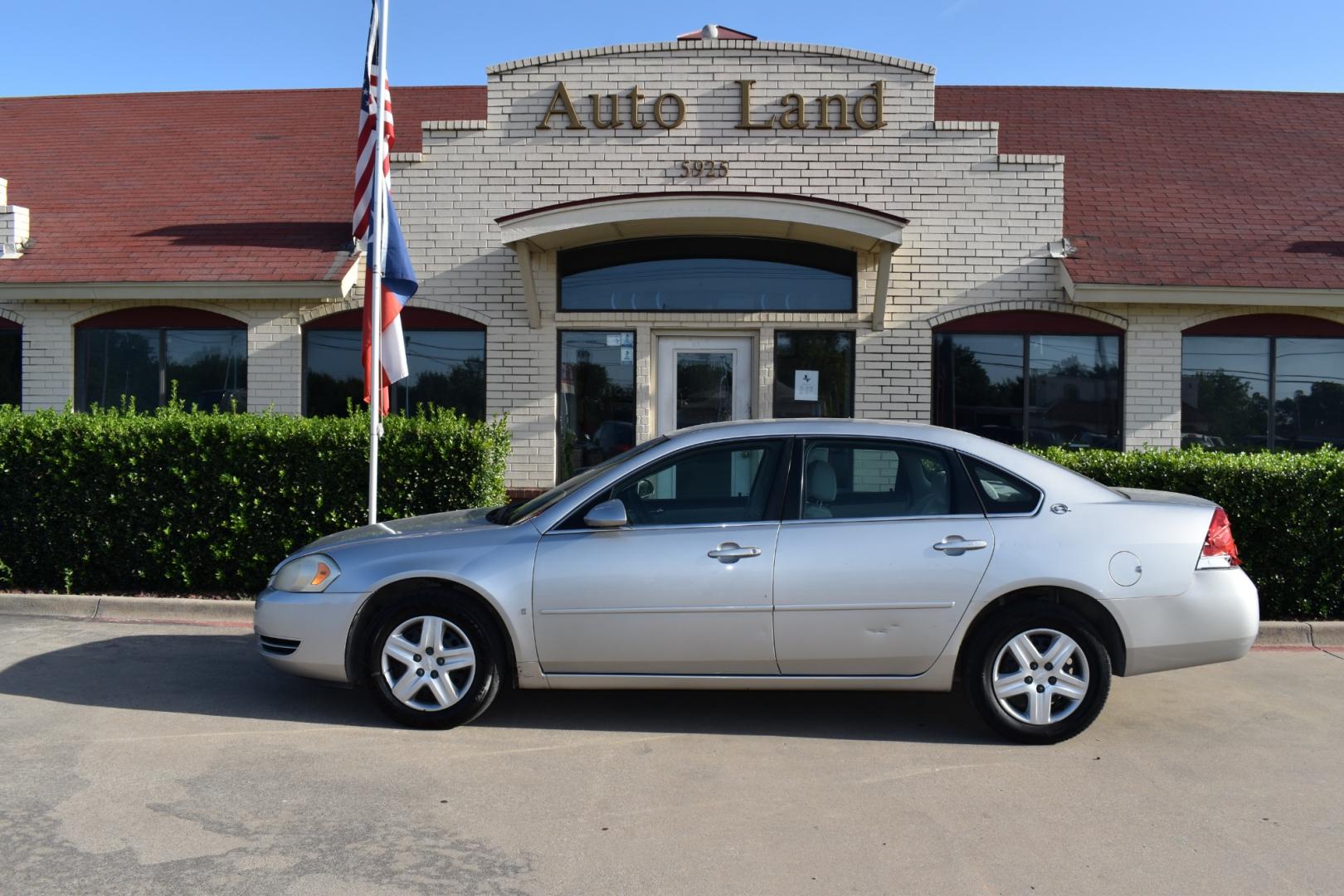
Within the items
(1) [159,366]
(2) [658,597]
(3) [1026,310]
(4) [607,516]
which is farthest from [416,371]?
(2) [658,597]

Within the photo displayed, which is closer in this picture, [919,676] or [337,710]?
[919,676]

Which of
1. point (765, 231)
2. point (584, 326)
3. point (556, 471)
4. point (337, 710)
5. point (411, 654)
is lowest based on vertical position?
point (337, 710)

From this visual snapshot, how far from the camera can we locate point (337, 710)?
6.28 meters

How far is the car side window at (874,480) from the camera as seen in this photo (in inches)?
233

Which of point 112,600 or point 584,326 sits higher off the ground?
point 584,326

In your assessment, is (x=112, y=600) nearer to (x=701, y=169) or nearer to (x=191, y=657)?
(x=191, y=657)

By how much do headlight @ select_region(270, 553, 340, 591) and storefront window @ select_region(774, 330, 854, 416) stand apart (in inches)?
238

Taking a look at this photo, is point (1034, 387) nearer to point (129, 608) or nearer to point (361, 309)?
point (361, 309)

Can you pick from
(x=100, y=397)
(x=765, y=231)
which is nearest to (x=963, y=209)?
(x=765, y=231)

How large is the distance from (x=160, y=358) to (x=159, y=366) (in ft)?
0.28

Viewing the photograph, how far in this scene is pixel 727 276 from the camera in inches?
450

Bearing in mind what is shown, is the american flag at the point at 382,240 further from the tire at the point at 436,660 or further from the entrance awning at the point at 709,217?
the tire at the point at 436,660

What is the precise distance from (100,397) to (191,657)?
566 cm

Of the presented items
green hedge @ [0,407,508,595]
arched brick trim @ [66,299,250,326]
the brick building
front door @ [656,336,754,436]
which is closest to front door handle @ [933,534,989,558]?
green hedge @ [0,407,508,595]
